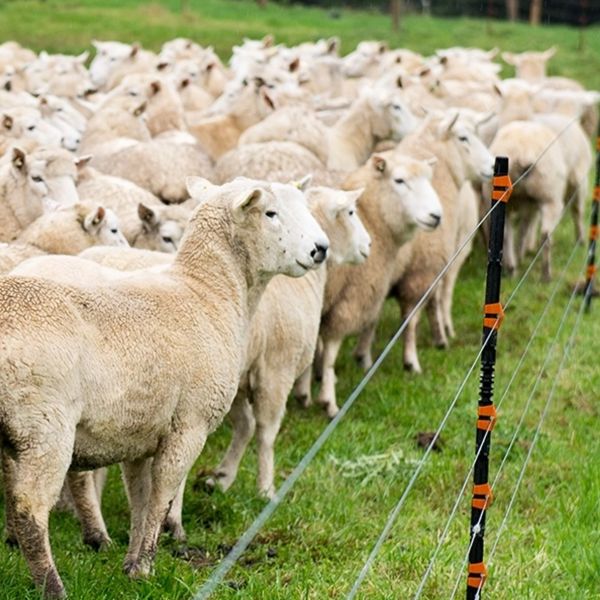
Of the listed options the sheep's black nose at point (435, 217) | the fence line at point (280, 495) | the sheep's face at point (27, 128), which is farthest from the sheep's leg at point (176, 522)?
the sheep's face at point (27, 128)

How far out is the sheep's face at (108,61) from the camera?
51.2ft

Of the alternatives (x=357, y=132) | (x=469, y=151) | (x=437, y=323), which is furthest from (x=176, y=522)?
(x=357, y=132)

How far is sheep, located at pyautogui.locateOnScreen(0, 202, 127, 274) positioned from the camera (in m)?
6.20

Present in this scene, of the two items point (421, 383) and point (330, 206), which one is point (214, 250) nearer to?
point (330, 206)

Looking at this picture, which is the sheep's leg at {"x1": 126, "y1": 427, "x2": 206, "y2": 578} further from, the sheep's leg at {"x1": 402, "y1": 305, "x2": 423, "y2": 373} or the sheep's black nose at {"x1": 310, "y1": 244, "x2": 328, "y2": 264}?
the sheep's leg at {"x1": 402, "y1": 305, "x2": 423, "y2": 373}

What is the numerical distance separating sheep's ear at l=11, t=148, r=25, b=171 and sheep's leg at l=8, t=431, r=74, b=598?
3394mm

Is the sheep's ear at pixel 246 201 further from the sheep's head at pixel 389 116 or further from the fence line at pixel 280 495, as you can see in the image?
the sheep's head at pixel 389 116

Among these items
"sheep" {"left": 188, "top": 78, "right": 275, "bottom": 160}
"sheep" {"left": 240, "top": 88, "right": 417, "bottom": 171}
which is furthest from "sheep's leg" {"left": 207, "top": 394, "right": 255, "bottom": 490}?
"sheep" {"left": 188, "top": 78, "right": 275, "bottom": 160}

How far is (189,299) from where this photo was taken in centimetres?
475

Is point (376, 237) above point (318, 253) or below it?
below

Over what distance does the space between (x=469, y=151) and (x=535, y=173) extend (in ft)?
5.92

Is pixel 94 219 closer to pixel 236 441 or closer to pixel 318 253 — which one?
pixel 236 441

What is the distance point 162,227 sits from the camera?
6.97 metres

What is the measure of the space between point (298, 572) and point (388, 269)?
3.42m
